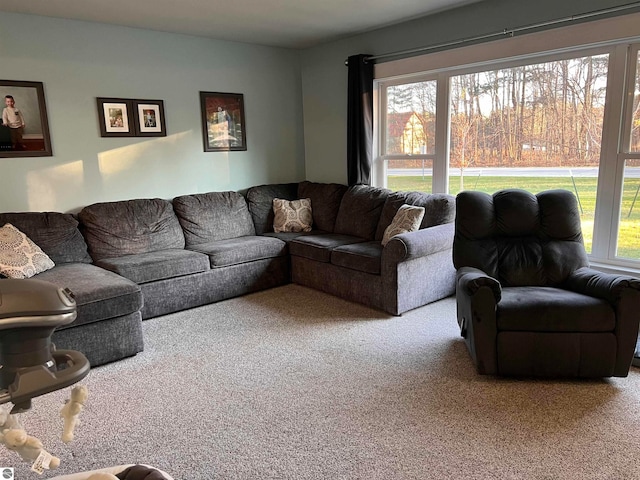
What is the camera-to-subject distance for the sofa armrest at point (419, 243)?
3.44 meters

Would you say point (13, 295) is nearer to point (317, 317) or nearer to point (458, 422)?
point (458, 422)

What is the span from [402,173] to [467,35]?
1.42 m

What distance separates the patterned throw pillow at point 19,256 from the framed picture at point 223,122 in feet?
6.34

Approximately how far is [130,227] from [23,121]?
3.79 feet

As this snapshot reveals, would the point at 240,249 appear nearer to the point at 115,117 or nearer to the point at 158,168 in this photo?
the point at 158,168

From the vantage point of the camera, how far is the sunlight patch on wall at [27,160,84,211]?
12.7 feet

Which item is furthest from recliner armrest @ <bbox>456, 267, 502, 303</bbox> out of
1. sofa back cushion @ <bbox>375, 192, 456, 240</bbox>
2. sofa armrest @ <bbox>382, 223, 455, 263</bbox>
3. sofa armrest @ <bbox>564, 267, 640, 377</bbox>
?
sofa back cushion @ <bbox>375, 192, 456, 240</bbox>

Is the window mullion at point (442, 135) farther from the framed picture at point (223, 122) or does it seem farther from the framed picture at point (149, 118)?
the framed picture at point (149, 118)

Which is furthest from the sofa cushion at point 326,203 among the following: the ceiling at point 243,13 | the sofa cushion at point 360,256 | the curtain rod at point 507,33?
the ceiling at point 243,13

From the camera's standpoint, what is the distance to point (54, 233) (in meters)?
3.69

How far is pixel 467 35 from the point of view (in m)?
3.90

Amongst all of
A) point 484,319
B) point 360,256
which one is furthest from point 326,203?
point 484,319

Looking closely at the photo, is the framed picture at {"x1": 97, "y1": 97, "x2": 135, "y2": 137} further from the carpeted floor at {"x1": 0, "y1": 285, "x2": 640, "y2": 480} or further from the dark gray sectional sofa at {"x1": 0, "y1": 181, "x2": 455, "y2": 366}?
the carpeted floor at {"x1": 0, "y1": 285, "x2": 640, "y2": 480}

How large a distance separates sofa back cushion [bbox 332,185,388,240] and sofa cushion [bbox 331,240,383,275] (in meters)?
0.34
